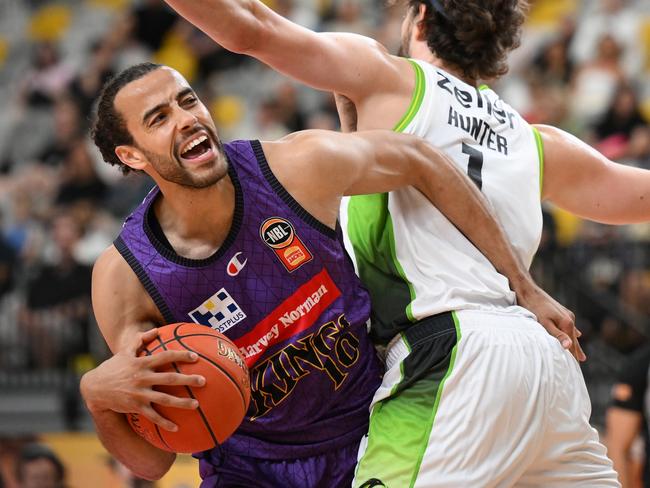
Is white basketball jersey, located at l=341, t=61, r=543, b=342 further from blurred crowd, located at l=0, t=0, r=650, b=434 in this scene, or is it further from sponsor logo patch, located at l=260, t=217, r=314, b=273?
blurred crowd, located at l=0, t=0, r=650, b=434

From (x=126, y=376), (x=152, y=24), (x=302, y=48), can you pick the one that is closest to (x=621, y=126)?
(x=152, y=24)

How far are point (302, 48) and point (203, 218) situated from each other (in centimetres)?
70

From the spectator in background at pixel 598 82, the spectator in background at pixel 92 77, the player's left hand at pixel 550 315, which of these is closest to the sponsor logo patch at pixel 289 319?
the player's left hand at pixel 550 315

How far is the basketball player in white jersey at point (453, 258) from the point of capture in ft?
11.5

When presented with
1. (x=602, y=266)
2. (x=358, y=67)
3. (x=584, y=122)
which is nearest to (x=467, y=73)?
(x=358, y=67)

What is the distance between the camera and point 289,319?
12.2ft

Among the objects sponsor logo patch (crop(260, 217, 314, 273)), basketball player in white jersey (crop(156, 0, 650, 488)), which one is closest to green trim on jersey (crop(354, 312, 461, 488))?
basketball player in white jersey (crop(156, 0, 650, 488))

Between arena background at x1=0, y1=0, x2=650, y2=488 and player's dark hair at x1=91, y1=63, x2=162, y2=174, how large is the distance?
368 cm

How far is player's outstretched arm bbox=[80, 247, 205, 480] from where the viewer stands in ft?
10.8

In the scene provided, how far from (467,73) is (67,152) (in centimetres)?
734

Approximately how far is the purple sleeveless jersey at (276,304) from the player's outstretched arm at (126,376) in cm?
7

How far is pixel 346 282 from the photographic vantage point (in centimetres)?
385

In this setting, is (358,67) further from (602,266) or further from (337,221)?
(602,266)

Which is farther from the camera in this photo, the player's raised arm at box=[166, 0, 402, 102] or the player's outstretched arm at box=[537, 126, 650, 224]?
the player's outstretched arm at box=[537, 126, 650, 224]
